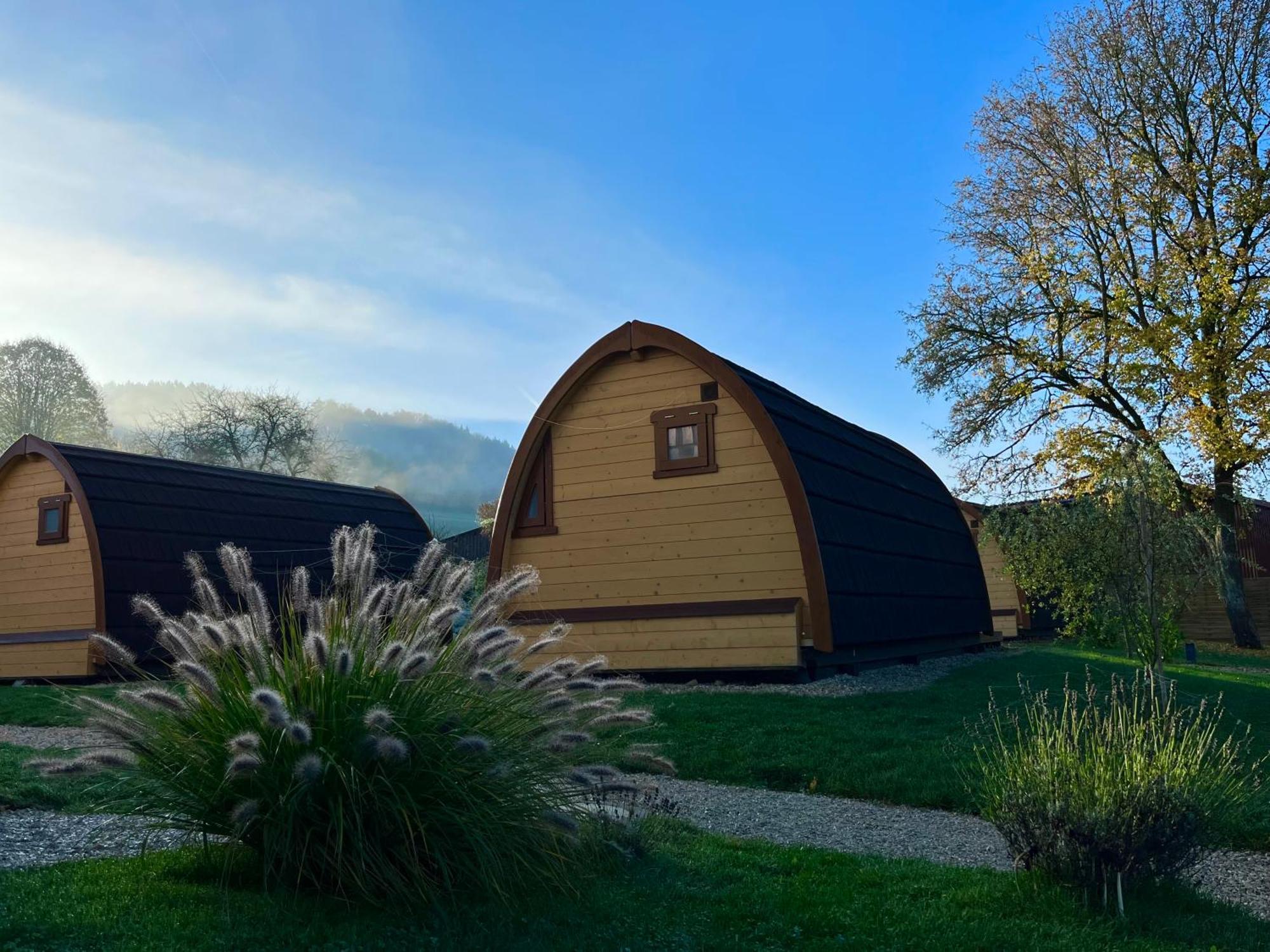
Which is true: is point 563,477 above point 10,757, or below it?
above

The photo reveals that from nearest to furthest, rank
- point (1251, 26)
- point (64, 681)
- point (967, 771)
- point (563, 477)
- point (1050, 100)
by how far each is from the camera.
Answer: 1. point (967, 771)
2. point (563, 477)
3. point (64, 681)
4. point (1251, 26)
5. point (1050, 100)

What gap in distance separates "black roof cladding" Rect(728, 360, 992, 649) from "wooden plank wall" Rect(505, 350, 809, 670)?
66 centimetres

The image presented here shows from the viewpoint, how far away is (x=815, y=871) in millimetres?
Result: 6207

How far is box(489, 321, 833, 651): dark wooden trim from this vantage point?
47.0 ft

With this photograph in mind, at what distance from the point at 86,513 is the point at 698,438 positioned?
37.7 ft

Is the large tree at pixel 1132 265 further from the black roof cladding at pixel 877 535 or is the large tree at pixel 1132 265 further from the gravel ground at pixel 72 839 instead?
the gravel ground at pixel 72 839

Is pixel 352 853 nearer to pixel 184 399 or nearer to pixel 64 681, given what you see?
pixel 64 681

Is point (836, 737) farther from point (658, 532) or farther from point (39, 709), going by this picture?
point (39, 709)

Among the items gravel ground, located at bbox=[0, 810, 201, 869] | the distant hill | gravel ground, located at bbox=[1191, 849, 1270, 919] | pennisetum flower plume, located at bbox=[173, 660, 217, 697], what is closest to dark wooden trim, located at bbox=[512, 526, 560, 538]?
gravel ground, located at bbox=[0, 810, 201, 869]

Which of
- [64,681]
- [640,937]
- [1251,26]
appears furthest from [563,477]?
[1251,26]

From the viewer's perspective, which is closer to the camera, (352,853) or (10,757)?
(352,853)

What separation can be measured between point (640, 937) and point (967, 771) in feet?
18.8

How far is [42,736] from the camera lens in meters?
12.7

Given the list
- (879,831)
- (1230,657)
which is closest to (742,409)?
(879,831)
